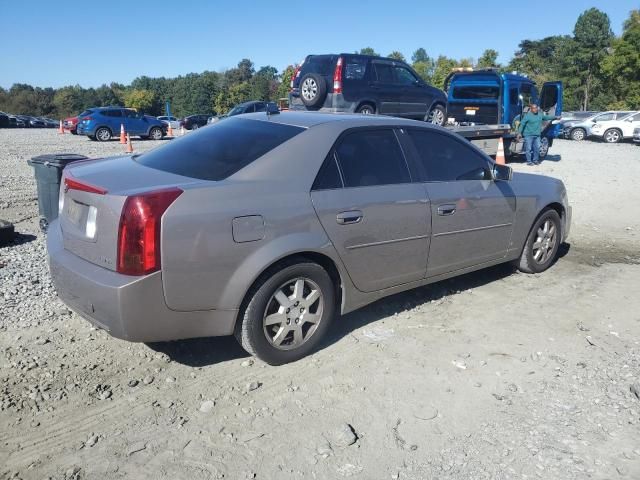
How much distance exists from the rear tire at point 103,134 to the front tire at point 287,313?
22.3 m

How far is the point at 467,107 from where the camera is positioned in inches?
610

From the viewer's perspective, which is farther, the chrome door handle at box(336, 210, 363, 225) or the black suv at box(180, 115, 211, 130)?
the black suv at box(180, 115, 211, 130)

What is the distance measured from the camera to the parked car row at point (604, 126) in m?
Answer: 25.4

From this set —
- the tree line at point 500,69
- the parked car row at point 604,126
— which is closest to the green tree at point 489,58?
the tree line at point 500,69

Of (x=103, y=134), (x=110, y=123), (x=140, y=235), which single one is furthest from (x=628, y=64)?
(x=140, y=235)

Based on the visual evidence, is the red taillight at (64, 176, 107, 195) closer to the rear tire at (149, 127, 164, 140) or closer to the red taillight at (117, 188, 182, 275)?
the red taillight at (117, 188, 182, 275)

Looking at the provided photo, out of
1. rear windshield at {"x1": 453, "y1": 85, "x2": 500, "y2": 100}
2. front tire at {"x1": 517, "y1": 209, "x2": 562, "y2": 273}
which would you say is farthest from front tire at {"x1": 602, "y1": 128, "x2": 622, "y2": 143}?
front tire at {"x1": 517, "y1": 209, "x2": 562, "y2": 273}

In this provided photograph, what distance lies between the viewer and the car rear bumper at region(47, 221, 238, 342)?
3.00 meters

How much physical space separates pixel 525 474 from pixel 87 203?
2.84m

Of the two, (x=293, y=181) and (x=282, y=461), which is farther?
(x=293, y=181)

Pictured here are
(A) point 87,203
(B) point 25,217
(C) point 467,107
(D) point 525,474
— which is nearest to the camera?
(D) point 525,474

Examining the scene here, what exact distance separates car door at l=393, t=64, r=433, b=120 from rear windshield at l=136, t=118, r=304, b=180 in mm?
9219

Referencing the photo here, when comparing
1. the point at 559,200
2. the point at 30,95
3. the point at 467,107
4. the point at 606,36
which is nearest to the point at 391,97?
the point at 467,107

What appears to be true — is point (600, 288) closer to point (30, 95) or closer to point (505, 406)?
point (505, 406)
